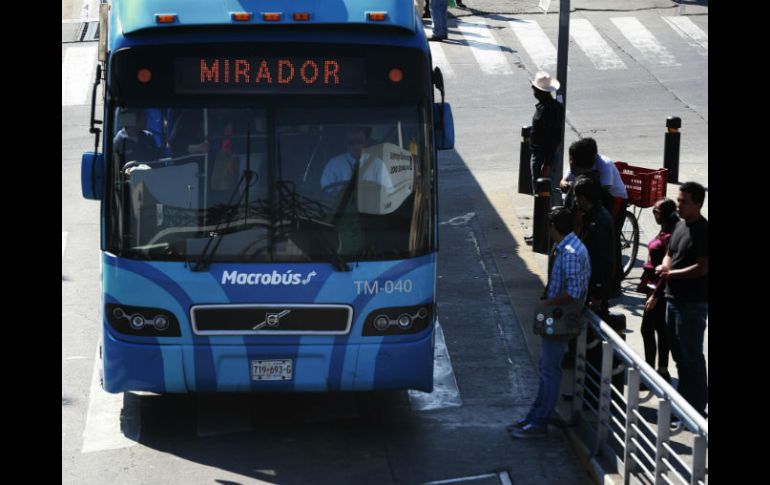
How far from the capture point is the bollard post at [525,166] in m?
17.7

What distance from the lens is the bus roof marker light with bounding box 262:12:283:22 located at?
9781 millimetres

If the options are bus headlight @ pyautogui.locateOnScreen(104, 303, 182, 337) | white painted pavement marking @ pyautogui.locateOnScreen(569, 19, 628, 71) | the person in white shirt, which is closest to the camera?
bus headlight @ pyautogui.locateOnScreen(104, 303, 182, 337)

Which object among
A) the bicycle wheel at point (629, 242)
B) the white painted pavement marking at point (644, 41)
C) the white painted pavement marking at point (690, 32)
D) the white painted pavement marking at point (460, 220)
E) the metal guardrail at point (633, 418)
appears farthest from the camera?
the white painted pavement marking at point (690, 32)

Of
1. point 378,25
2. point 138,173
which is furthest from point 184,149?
point 378,25

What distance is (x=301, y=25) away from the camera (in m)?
9.84

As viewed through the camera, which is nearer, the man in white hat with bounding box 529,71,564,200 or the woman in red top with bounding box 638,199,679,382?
the woman in red top with bounding box 638,199,679,382

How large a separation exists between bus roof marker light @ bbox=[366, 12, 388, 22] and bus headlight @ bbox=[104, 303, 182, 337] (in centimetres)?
267

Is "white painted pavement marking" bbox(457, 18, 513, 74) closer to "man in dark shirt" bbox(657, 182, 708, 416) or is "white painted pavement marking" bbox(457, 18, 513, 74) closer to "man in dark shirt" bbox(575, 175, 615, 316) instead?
"man in dark shirt" bbox(575, 175, 615, 316)

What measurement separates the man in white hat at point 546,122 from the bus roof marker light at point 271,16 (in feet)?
18.7

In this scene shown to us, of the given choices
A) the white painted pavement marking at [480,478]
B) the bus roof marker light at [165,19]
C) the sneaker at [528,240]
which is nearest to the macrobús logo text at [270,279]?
the white painted pavement marking at [480,478]

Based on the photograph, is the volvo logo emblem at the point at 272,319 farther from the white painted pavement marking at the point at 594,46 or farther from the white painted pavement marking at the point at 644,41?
the white painted pavement marking at the point at 644,41

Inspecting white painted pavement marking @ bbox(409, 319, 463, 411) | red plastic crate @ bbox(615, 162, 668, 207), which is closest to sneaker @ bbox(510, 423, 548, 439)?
white painted pavement marking @ bbox(409, 319, 463, 411)

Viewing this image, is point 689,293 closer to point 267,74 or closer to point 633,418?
point 633,418
